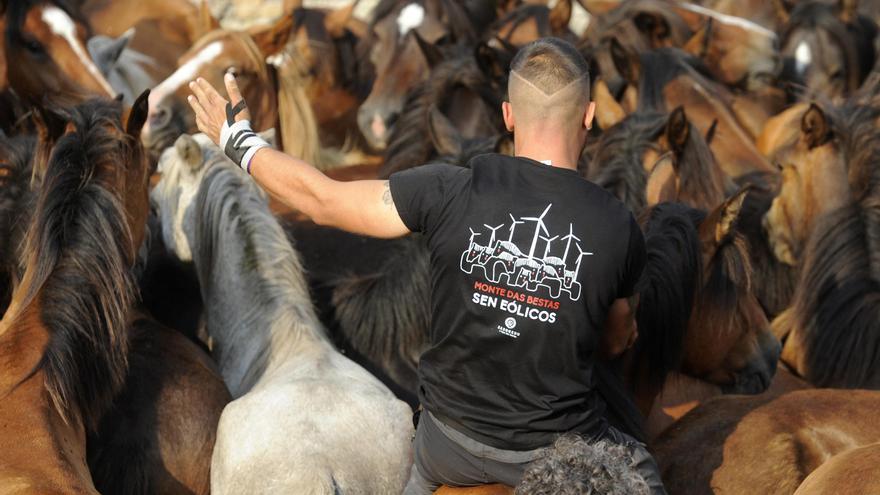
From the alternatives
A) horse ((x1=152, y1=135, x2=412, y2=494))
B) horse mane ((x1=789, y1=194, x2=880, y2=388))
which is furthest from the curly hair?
horse mane ((x1=789, y1=194, x2=880, y2=388))

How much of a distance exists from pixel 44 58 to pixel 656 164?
3377mm

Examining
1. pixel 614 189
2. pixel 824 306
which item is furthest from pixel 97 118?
pixel 824 306

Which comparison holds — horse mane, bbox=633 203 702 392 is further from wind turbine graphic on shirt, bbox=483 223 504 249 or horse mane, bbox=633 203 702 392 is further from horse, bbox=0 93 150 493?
horse, bbox=0 93 150 493

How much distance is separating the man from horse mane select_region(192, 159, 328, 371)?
114 cm

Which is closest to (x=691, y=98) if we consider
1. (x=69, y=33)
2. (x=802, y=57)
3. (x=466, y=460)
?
(x=802, y=57)

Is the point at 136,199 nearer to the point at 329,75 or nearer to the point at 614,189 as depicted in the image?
the point at 614,189

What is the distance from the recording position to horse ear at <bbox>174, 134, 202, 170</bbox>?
4406mm

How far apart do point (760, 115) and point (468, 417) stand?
240 inches

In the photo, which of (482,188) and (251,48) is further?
(251,48)

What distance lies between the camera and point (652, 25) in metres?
8.09

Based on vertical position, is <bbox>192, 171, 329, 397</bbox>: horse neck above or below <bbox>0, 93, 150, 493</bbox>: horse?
below

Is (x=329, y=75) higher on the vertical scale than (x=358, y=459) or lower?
lower

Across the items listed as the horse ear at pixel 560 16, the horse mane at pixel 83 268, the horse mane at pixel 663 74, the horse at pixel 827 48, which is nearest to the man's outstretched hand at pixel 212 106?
the horse mane at pixel 83 268

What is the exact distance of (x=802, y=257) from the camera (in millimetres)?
4938
